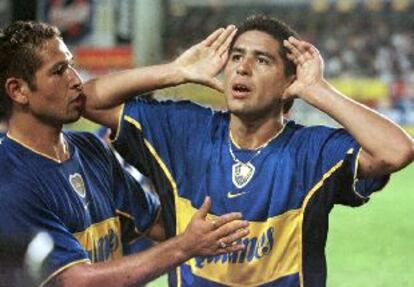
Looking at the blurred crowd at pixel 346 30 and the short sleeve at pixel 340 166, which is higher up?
the short sleeve at pixel 340 166

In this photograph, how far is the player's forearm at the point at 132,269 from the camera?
3.16 m

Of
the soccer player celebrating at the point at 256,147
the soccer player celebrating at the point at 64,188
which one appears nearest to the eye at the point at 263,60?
the soccer player celebrating at the point at 256,147

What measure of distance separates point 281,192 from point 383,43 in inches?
873

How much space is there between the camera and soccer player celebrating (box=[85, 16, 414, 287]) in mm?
3555

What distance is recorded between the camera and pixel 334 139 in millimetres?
3605

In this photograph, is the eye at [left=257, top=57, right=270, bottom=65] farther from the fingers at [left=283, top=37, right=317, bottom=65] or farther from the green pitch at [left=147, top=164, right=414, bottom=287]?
the green pitch at [left=147, top=164, right=414, bottom=287]

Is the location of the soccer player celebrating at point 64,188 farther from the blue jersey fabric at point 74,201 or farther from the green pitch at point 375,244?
the green pitch at point 375,244

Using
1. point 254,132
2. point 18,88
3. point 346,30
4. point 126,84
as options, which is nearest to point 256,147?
point 254,132

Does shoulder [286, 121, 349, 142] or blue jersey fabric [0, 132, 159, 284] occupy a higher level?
shoulder [286, 121, 349, 142]

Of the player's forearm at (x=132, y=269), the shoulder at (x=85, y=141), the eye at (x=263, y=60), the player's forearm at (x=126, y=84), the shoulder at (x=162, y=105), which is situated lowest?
the player's forearm at (x=132, y=269)

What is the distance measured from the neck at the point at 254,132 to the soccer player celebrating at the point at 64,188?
20.2 inches

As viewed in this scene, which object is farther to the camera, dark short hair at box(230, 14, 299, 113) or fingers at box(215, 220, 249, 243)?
dark short hair at box(230, 14, 299, 113)

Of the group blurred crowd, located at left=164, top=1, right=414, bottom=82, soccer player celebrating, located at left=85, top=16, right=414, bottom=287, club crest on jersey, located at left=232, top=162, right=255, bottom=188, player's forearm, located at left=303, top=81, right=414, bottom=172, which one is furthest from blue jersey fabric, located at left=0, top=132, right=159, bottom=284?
blurred crowd, located at left=164, top=1, right=414, bottom=82

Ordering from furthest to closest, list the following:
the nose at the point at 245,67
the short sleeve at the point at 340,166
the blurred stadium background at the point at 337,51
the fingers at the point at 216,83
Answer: the blurred stadium background at the point at 337,51
the fingers at the point at 216,83
the nose at the point at 245,67
the short sleeve at the point at 340,166
